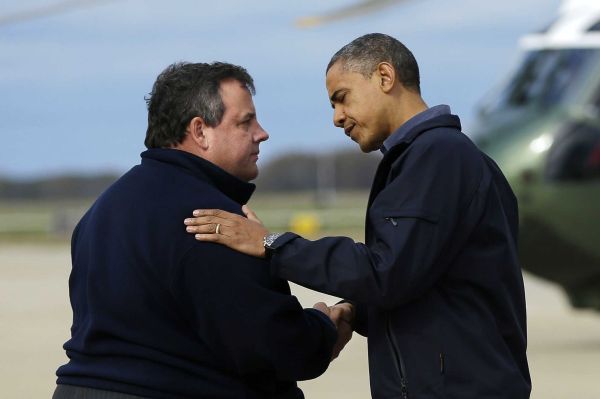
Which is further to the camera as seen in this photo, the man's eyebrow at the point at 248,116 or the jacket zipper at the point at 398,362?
the man's eyebrow at the point at 248,116

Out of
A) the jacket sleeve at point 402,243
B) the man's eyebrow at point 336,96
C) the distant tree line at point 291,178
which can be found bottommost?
the jacket sleeve at point 402,243

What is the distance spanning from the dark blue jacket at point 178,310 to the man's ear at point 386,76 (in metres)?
0.51

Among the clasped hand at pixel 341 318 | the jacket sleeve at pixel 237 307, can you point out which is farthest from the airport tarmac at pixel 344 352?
the jacket sleeve at pixel 237 307

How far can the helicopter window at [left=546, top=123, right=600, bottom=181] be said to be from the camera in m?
10.7

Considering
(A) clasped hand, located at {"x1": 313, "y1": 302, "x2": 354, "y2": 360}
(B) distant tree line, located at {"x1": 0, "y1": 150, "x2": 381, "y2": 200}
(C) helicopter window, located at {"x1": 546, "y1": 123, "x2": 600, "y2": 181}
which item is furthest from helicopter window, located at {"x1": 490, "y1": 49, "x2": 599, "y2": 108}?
(B) distant tree line, located at {"x1": 0, "y1": 150, "x2": 381, "y2": 200}

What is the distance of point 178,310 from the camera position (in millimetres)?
3514

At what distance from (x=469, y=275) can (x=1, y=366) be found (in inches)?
313

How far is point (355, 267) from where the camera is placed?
11.2 ft

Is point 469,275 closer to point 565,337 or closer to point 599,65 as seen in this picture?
point 599,65

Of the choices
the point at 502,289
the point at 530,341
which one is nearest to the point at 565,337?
the point at 530,341

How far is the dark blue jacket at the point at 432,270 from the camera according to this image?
339 cm

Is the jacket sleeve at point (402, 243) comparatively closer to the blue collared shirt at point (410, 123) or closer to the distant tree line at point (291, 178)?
the blue collared shirt at point (410, 123)

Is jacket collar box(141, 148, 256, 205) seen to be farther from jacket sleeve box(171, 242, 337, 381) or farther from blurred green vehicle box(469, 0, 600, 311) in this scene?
blurred green vehicle box(469, 0, 600, 311)

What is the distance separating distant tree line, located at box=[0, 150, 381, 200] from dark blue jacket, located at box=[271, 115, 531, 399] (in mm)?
86731
